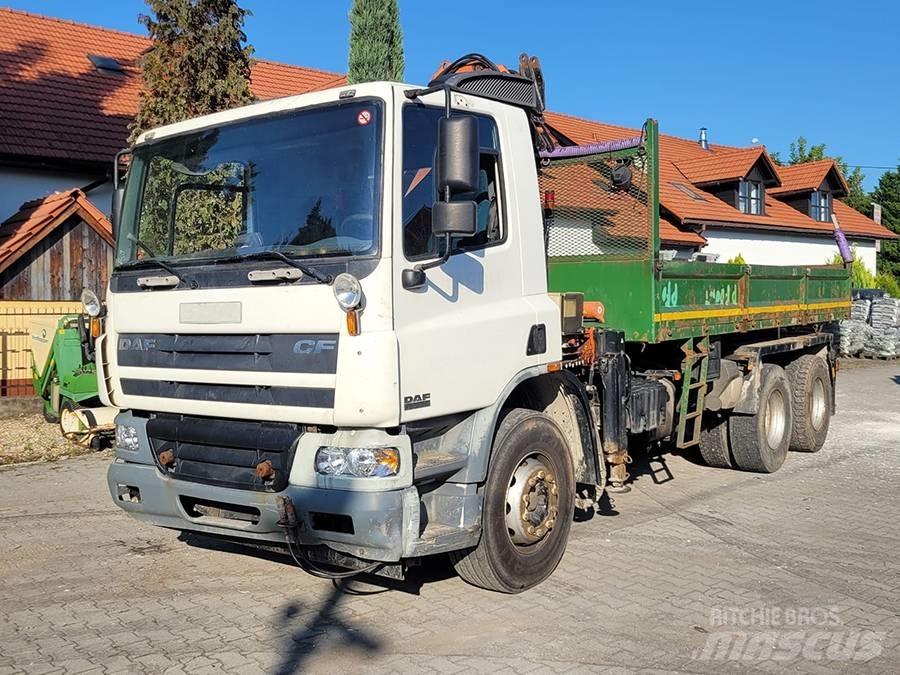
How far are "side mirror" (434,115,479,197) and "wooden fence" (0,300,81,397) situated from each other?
10488 mm

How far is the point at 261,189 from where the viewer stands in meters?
5.00

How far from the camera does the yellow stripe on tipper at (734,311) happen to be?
23.7 feet

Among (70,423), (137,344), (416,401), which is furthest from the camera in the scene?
(70,423)

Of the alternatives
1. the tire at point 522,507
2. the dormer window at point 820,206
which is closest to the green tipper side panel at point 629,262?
the tire at point 522,507

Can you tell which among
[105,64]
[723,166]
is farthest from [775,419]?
[723,166]

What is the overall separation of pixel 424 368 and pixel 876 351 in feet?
75.2

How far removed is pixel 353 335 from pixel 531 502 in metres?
1.69

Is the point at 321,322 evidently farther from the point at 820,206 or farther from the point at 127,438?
the point at 820,206

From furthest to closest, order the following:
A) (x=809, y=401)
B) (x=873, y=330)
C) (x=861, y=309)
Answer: (x=861, y=309)
(x=873, y=330)
(x=809, y=401)

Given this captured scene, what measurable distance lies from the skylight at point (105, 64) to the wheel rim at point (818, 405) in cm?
1534

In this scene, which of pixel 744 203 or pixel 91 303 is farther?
pixel 744 203

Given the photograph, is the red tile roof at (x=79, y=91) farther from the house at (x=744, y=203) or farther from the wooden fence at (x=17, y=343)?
the wooden fence at (x=17, y=343)

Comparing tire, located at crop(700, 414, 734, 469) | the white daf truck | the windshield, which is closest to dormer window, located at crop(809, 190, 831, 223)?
tire, located at crop(700, 414, 734, 469)

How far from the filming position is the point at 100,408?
10406 millimetres
